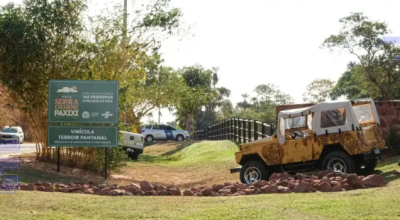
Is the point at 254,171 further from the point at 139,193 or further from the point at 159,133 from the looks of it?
the point at 159,133

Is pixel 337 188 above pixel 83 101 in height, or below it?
below

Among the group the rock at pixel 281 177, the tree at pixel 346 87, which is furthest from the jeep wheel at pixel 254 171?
the tree at pixel 346 87

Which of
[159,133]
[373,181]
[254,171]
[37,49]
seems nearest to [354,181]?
[373,181]

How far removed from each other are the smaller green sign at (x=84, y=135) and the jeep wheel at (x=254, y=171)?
4.02 m

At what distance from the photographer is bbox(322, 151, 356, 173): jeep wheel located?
15.2 metres

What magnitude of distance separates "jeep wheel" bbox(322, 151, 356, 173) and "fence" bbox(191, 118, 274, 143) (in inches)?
289

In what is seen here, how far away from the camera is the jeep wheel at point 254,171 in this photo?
53.9ft

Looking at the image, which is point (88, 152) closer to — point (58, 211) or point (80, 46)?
point (80, 46)

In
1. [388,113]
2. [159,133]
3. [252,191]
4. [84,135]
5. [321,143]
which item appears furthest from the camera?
[159,133]

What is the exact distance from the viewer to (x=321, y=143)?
15.7m

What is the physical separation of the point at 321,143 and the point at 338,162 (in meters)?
0.61

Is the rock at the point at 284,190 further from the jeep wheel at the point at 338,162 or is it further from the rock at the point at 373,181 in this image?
the jeep wheel at the point at 338,162

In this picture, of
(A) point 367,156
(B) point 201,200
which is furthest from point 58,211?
(A) point 367,156

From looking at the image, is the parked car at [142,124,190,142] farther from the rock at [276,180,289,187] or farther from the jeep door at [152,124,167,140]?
the rock at [276,180,289,187]
